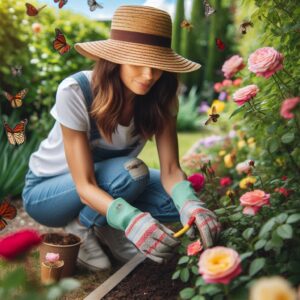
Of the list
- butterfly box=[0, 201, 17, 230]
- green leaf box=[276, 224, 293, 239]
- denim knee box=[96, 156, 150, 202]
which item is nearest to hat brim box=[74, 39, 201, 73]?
denim knee box=[96, 156, 150, 202]

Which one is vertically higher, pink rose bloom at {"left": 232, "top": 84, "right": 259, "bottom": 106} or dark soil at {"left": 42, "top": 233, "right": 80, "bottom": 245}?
pink rose bloom at {"left": 232, "top": 84, "right": 259, "bottom": 106}

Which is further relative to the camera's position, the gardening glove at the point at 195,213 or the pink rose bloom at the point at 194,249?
the gardening glove at the point at 195,213

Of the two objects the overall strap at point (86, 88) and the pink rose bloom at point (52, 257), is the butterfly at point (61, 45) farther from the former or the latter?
the pink rose bloom at point (52, 257)

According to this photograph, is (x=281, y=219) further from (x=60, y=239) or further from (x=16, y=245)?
(x=60, y=239)

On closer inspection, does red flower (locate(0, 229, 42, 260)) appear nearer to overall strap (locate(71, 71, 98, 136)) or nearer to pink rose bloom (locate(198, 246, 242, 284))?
pink rose bloom (locate(198, 246, 242, 284))

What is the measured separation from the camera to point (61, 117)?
1.97m

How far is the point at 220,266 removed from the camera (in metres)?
1.07

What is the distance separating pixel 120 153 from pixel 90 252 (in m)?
0.46

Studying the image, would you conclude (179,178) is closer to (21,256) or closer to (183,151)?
(21,256)

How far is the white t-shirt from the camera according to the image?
1.97 m

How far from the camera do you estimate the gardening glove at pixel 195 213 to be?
1.67 meters

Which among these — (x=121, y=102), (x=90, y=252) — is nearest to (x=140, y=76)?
(x=121, y=102)

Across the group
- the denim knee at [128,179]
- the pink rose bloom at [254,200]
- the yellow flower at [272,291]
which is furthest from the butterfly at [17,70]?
the yellow flower at [272,291]

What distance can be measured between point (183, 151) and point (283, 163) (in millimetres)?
2724
